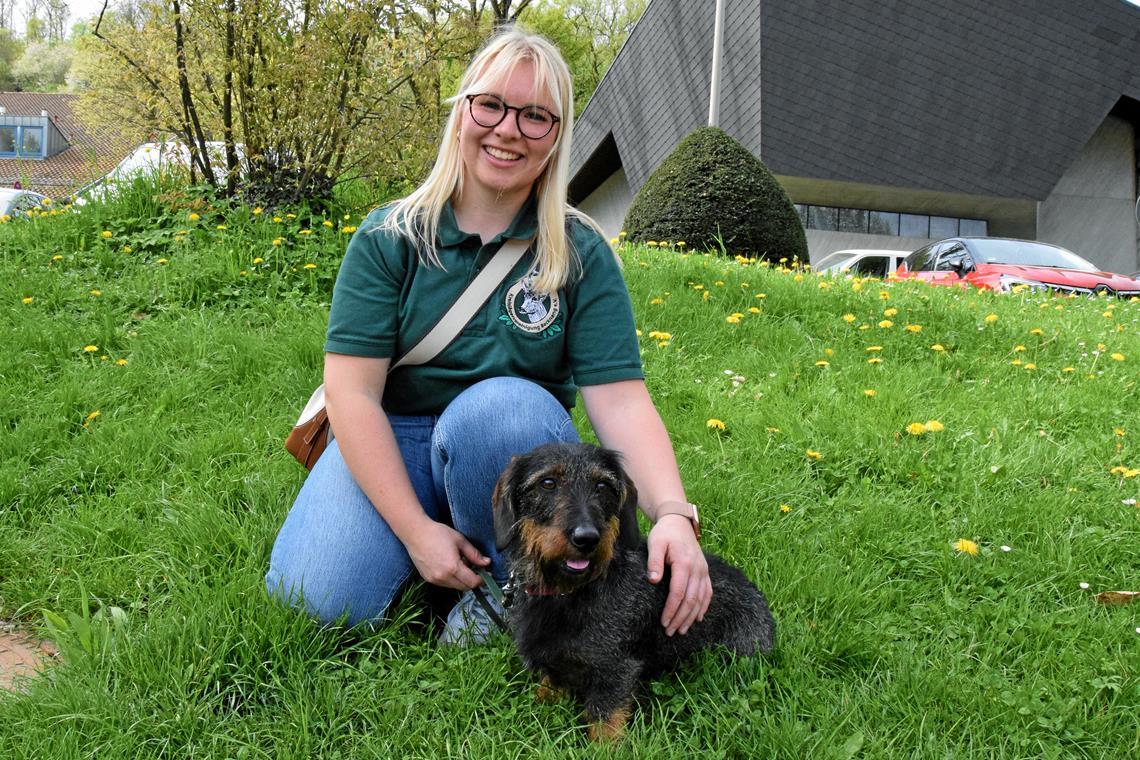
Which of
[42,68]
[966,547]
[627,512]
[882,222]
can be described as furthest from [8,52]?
[966,547]

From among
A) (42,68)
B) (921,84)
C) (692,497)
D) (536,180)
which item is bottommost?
(692,497)

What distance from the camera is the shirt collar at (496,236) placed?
8.66 ft

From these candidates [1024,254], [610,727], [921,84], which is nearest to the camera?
[610,727]

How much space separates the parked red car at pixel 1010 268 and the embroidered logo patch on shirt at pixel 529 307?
7.54m

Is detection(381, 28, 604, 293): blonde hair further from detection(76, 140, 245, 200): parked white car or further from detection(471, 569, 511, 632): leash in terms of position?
detection(76, 140, 245, 200): parked white car

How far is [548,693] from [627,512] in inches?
21.5

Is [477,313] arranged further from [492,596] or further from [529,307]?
[492,596]

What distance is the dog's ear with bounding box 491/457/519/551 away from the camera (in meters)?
2.14

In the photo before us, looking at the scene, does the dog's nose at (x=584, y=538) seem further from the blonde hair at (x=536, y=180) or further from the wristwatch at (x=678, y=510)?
the blonde hair at (x=536, y=180)

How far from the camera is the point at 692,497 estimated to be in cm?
337

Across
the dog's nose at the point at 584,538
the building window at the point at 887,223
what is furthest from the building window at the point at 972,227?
the dog's nose at the point at 584,538

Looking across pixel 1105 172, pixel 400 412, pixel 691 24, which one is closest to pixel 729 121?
pixel 691 24

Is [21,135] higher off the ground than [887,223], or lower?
higher

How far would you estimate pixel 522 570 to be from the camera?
2.22m
